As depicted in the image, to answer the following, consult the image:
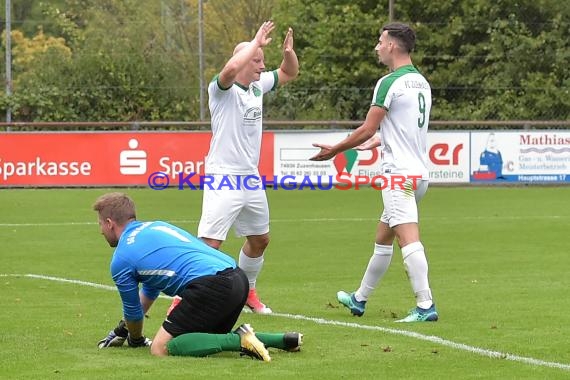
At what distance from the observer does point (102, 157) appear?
26734 millimetres

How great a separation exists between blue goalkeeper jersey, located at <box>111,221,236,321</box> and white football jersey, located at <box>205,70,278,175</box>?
2.16m

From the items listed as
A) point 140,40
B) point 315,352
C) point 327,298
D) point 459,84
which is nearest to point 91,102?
point 140,40

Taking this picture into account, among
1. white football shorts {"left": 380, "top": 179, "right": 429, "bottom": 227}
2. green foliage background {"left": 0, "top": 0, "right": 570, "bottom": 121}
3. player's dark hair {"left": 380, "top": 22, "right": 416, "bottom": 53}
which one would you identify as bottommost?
white football shorts {"left": 380, "top": 179, "right": 429, "bottom": 227}

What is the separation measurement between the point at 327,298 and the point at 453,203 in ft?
41.9

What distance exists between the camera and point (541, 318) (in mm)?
9734

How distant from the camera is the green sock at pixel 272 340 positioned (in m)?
8.05

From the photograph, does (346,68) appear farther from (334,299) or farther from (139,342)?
(139,342)

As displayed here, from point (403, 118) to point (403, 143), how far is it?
192 mm

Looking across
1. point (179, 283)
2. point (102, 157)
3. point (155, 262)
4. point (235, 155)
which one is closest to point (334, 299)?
point (235, 155)

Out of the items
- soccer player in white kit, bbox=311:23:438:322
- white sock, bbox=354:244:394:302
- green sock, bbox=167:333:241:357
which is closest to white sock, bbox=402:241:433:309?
soccer player in white kit, bbox=311:23:438:322

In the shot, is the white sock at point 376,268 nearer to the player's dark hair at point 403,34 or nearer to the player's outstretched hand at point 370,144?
the player's outstretched hand at point 370,144

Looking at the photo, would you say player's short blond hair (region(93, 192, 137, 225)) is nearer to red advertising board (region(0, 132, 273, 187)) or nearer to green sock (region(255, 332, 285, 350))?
green sock (region(255, 332, 285, 350))

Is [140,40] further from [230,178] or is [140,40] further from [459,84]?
[230,178]

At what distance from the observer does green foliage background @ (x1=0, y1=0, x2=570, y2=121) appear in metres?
33.9
